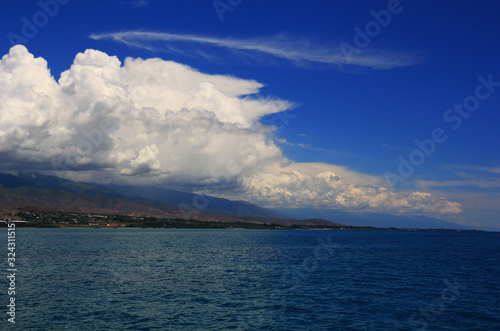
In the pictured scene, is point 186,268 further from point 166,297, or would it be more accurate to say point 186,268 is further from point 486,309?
point 486,309

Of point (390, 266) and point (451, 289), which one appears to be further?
point (390, 266)

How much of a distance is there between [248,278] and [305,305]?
82.7 feet

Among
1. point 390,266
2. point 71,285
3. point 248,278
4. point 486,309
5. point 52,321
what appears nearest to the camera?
point 52,321

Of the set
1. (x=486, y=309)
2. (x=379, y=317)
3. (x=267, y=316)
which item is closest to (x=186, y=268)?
(x=267, y=316)

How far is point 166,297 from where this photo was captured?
59.0 m

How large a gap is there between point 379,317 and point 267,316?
16.0 m

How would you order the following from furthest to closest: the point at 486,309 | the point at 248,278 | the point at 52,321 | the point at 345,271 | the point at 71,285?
1. the point at 345,271
2. the point at 248,278
3. the point at 71,285
4. the point at 486,309
5. the point at 52,321

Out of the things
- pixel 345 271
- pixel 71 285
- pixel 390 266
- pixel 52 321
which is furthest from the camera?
pixel 390 266

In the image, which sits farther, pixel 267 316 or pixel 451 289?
pixel 451 289

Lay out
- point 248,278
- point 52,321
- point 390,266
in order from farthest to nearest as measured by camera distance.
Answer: point 390,266, point 248,278, point 52,321

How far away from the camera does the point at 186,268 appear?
94062 millimetres

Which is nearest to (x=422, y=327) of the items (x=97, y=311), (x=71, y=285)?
(x=97, y=311)

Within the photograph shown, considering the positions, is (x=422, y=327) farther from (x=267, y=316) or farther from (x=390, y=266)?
(x=390, y=266)

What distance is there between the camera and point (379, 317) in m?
50.1
